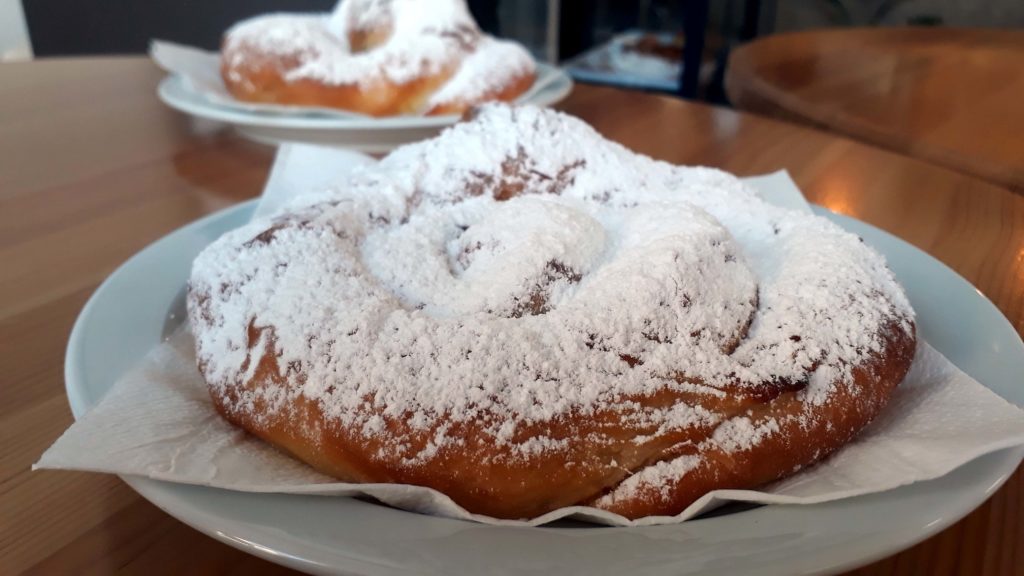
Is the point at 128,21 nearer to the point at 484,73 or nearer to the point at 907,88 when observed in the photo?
the point at 484,73

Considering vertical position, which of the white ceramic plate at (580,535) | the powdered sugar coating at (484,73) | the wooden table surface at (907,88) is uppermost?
the white ceramic plate at (580,535)

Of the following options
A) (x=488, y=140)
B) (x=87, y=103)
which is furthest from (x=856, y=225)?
(x=87, y=103)

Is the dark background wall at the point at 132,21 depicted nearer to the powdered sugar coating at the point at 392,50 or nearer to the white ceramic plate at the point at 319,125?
the powdered sugar coating at the point at 392,50

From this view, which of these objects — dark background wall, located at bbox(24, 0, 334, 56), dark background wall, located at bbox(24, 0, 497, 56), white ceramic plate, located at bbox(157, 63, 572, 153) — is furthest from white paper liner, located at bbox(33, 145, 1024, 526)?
dark background wall, located at bbox(24, 0, 334, 56)

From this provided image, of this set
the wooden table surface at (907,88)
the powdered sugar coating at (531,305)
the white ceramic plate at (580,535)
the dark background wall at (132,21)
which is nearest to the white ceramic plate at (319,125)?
the powdered sugar coating at (531,305)

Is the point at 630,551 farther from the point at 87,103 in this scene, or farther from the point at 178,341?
the point at 87,103

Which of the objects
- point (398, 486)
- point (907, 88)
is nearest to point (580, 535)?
point (398, 486)
